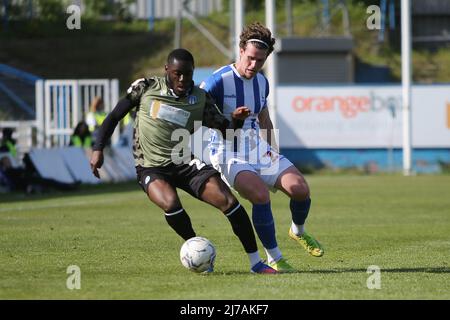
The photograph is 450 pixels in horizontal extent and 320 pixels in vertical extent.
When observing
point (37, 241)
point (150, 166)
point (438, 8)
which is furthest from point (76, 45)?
point (150, 166)

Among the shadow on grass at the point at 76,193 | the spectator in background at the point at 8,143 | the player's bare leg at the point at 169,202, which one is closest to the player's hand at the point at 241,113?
the player's bare leg at the point at 169,202

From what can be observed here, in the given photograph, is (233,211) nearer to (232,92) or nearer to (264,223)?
(264,223)

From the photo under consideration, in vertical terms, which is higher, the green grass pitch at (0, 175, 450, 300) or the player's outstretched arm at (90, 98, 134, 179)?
the player's outstretched arm at (90, 98, 134, 179)

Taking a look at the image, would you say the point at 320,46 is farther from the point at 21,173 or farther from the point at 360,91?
the point at 21,173

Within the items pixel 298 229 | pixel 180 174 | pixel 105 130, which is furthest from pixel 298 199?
pixel 105 130

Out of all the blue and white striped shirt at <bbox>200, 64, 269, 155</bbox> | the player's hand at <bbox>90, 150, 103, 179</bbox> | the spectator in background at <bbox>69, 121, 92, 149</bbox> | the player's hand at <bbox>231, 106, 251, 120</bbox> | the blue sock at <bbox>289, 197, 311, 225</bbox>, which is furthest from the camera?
the spectator in background at <bbox>69, 121, 92, 149</bbox>

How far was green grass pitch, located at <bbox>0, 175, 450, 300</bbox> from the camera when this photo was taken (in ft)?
28.0

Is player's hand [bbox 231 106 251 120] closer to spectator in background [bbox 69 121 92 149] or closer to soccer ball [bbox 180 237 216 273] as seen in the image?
soccer ball [bbox 180 237 216 273]

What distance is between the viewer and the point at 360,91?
3266 centimetres

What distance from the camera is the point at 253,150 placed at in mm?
10219

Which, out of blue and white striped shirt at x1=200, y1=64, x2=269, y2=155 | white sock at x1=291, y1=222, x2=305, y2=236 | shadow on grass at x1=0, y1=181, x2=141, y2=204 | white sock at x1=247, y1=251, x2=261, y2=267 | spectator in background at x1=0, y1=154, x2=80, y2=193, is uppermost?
blue and white striped shirt at x1=200, y1=64, x2=269, y2=155

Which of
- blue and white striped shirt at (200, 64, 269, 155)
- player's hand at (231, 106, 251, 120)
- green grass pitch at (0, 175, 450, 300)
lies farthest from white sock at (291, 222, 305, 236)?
player's hand at (231, 106, 251, 120)

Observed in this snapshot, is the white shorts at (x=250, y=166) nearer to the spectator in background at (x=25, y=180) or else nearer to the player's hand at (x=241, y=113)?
the player's hand at (x=241, y=113)

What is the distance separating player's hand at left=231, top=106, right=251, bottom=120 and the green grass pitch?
1368 millimetres
